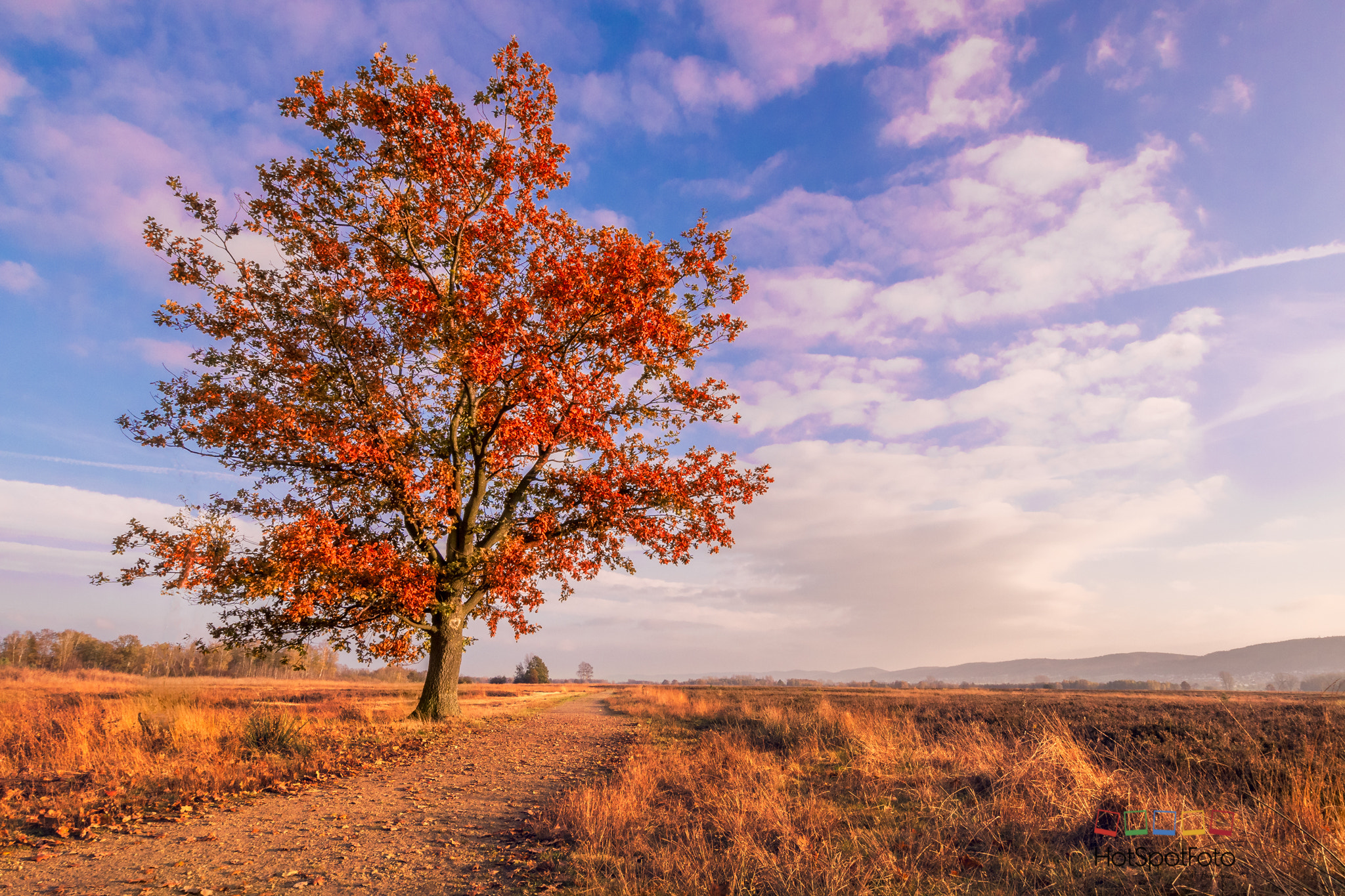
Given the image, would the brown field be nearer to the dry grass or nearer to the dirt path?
the dirt path

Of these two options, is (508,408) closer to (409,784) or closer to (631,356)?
(631,356)

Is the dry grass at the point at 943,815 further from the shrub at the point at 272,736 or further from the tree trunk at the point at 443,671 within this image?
the tree trunk at the point at 443,671

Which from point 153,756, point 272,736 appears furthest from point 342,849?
point 272,736

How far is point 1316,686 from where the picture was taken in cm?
14312

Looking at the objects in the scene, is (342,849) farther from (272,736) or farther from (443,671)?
(443,671)

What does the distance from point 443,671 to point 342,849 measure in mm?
12363

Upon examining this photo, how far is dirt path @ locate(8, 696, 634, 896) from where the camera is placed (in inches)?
196

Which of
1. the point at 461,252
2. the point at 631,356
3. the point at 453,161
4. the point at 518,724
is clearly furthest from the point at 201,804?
the point at 453,161

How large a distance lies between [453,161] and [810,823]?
57.9ft

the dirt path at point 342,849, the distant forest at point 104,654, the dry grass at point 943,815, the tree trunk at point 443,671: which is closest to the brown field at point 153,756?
the dirt path at point 342,849

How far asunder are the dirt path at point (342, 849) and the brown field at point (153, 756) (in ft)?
2.40

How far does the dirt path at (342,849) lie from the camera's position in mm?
4977

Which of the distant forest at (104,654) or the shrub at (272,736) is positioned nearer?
the shrub at (272,736)

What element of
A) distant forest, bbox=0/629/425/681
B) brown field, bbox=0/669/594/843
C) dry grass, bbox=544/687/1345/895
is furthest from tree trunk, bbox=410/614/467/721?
distant forest, bbox=0/629/425/681
